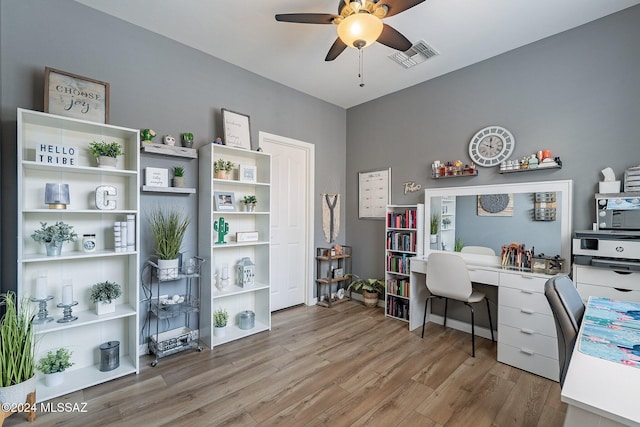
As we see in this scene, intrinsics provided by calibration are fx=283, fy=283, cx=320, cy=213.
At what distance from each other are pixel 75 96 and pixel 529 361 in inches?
161

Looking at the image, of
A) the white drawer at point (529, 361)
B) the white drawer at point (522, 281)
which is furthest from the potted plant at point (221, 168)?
the white drawer at point (529, 361)

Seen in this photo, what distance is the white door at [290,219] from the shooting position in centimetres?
363

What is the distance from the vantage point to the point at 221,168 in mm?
2811

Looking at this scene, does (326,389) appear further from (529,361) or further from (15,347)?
(15,347)

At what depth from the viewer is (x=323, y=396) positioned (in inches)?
77.9

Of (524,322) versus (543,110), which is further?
(543,110)

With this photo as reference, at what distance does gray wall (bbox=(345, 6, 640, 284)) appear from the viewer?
2.28 m

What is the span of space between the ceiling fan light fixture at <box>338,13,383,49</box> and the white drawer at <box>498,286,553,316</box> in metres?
2.32

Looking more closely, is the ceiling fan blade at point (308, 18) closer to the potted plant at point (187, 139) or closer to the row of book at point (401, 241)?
the potted plant at point (187, 139)

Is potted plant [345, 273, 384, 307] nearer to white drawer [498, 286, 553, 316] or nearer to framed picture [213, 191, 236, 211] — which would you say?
white drawer [498, 286, 553, 316]

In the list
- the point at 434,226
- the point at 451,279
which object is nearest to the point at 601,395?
the point at 451,279

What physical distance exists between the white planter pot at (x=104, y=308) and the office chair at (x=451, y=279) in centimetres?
272

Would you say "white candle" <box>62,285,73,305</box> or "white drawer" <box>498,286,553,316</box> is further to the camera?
"white drawer" <box>498,286,553,316</box>

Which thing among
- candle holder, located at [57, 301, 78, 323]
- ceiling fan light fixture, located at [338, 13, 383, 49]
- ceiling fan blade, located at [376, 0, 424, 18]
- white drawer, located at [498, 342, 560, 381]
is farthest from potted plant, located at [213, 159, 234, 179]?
white drawer, located at [498, 342, 560, 381]
